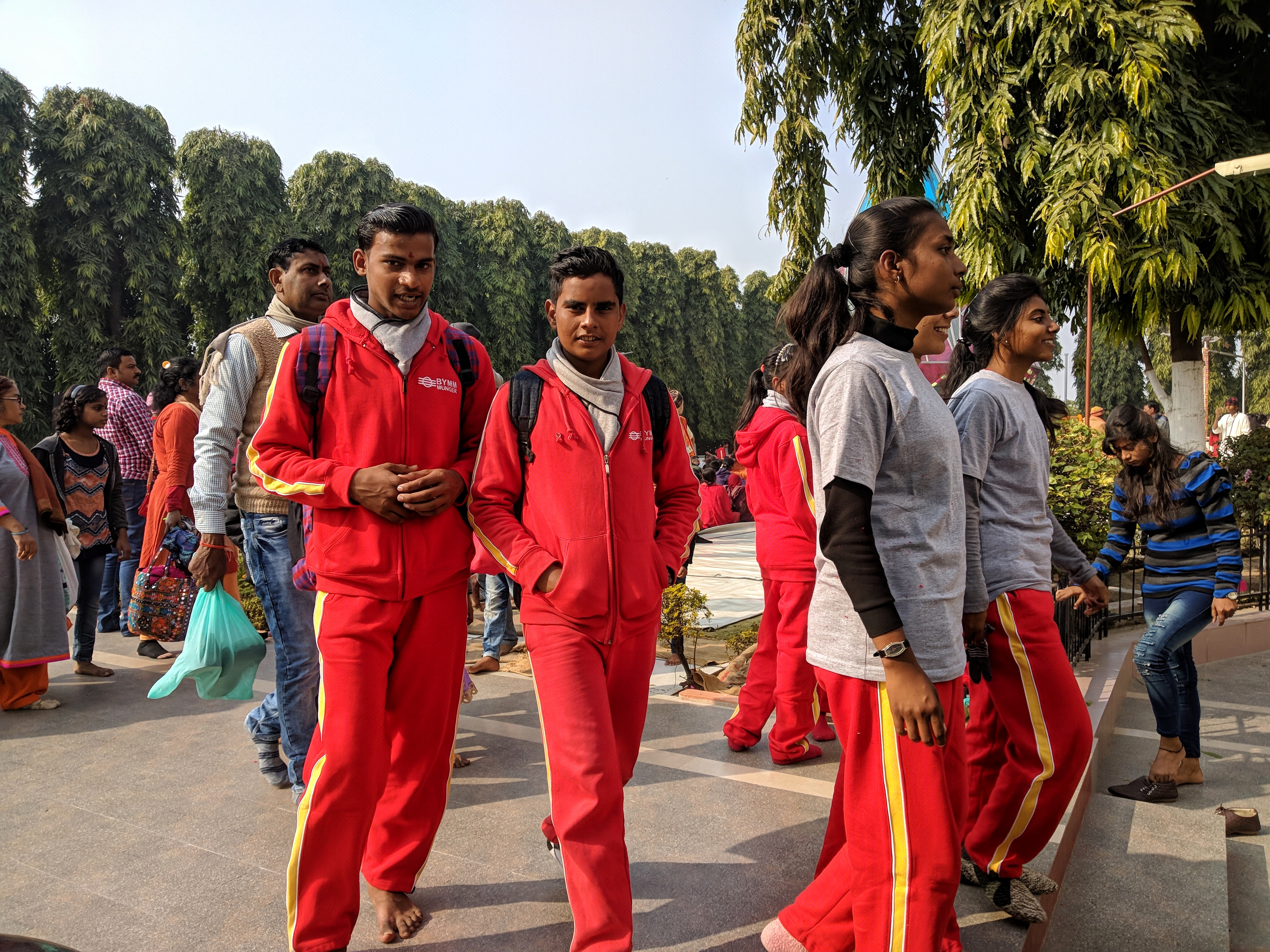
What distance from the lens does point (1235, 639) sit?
8.31 meters

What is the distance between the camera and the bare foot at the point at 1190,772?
15.8 feet

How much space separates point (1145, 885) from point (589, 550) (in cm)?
244

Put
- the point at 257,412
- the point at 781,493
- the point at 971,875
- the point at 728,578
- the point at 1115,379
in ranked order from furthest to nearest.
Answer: the point at 1115,379
the point at 728,578
the point at 781,493
the point at 257,412
the point at 971,875

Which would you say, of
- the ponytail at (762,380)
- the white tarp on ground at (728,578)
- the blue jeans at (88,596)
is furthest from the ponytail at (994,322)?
the blue jeans at (88,596)

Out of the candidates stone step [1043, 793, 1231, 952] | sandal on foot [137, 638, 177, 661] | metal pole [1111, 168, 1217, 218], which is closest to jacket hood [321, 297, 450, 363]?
stone step [1043, 793, 1231, 952]

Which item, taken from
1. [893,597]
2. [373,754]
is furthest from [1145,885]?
[373,754]

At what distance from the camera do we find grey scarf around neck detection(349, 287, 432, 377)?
2803 millimetres

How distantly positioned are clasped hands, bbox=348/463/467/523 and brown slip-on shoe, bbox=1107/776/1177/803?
384cm

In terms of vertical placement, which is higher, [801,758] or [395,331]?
[395,331]

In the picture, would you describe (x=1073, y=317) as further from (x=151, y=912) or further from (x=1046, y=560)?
(x=151, y=912)

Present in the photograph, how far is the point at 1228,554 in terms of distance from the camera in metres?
4.61

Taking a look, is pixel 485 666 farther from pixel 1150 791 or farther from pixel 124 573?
pixel 1150 791

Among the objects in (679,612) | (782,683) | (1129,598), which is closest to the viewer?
(782,683)

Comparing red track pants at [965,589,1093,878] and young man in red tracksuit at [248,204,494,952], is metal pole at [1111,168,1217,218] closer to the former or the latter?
red track pants at [965,589,1093,878]
